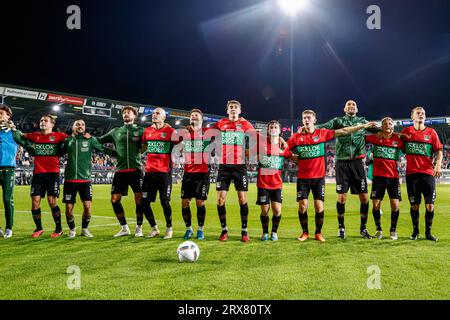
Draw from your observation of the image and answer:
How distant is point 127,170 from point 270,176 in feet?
8.58

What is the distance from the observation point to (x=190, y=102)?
184ft

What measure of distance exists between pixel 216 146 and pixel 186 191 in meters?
0.98

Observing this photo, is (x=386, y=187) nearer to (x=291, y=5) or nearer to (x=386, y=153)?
(x=386, y=153)

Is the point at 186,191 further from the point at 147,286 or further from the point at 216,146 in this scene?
the point at 147,286

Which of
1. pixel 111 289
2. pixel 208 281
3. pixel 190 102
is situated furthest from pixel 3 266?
pixel 190 102

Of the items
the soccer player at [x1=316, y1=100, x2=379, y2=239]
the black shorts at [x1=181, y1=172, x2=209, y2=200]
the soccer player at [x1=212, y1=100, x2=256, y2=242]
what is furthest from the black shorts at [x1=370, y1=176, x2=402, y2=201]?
the black shorts at [x1=181, y1=172, x2=209, y2=200]

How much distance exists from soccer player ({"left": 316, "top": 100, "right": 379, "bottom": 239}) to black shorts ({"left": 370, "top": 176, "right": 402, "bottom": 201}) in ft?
0.56

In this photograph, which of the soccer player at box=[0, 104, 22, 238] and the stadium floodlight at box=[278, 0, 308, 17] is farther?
the stadium floodlight at box=[278, 0, 308, 17]

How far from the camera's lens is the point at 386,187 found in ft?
23.6

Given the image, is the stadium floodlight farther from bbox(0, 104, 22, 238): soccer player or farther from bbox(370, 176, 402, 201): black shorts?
bbox(0, 104, 22, 238): soccer player

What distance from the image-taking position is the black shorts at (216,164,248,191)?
22.3ft

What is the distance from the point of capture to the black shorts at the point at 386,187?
7.13 meters

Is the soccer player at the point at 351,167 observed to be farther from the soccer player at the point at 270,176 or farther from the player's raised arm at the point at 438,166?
the player's raised arm at the point at 438,166
